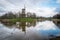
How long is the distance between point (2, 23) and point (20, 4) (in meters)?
0.33

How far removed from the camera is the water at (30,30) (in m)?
1.42

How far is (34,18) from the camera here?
1.48m

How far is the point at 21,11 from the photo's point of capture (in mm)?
1459

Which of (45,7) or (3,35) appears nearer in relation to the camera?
(3,35)

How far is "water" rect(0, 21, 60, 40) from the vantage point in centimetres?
142

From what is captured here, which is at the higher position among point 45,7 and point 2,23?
point 45,7

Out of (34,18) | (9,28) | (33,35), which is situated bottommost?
(33,35)

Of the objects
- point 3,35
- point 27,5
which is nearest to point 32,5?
point 27,5

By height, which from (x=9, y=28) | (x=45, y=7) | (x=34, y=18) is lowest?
(x=9, y=28)

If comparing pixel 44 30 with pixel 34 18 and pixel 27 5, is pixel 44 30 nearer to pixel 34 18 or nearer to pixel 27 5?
pixel 34 18

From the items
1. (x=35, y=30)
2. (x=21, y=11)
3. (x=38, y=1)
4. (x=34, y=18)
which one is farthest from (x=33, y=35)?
(x=38, y=1)

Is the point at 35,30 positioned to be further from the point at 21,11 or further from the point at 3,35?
the point at 3,35

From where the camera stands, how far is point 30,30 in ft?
4.79

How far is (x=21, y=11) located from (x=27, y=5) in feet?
0.37
